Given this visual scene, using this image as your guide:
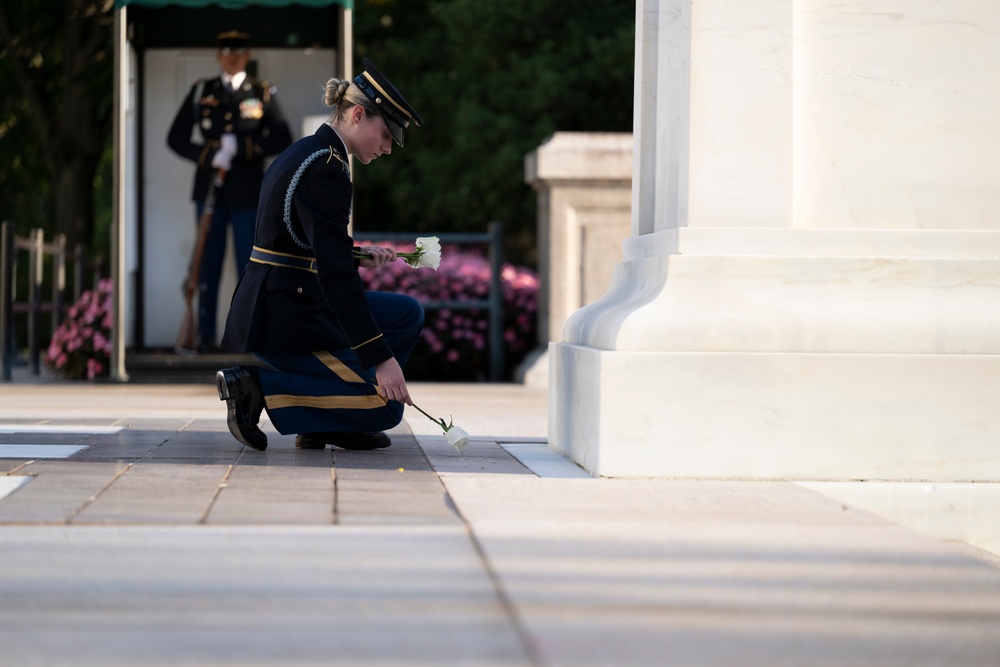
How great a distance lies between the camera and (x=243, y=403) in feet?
18.8

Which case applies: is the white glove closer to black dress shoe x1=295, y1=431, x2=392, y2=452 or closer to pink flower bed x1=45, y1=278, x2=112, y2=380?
pink flower bed x1=45, y1=278, x2=112, y2=380

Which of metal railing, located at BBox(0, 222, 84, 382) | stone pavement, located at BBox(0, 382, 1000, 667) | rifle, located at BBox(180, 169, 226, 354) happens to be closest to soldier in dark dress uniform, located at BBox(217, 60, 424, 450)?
stone pavement, located at BBox(0, 382, 1000, 667)

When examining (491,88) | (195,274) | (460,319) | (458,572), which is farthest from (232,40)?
(491,88)

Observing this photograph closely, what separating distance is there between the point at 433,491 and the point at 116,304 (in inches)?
266

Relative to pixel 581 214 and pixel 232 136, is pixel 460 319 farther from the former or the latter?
pixel 232 136

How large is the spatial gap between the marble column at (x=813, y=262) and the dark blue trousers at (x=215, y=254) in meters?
6.48

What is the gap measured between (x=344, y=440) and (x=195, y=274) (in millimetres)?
6019

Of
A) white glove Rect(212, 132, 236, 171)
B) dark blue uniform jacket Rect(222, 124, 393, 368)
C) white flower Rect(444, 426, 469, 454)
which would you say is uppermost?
white glove Rect(212, 132, 236, 171)

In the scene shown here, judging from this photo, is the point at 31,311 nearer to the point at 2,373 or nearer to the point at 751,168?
the point at 2,373

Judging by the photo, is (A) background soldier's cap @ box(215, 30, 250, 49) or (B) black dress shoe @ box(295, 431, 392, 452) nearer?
(B) black dress shoe @ box(295, 431, 392, 452)

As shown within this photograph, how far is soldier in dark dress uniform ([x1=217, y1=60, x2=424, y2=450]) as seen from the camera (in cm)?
557

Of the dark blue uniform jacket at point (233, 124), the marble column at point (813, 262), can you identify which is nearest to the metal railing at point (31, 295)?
the dark blue uniform jacket at point (233, 124)

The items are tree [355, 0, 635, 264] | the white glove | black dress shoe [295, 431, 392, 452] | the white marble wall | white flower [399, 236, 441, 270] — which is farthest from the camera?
tree [355, 0, 635, 264]

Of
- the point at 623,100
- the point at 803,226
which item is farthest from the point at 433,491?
the point at 623,100
